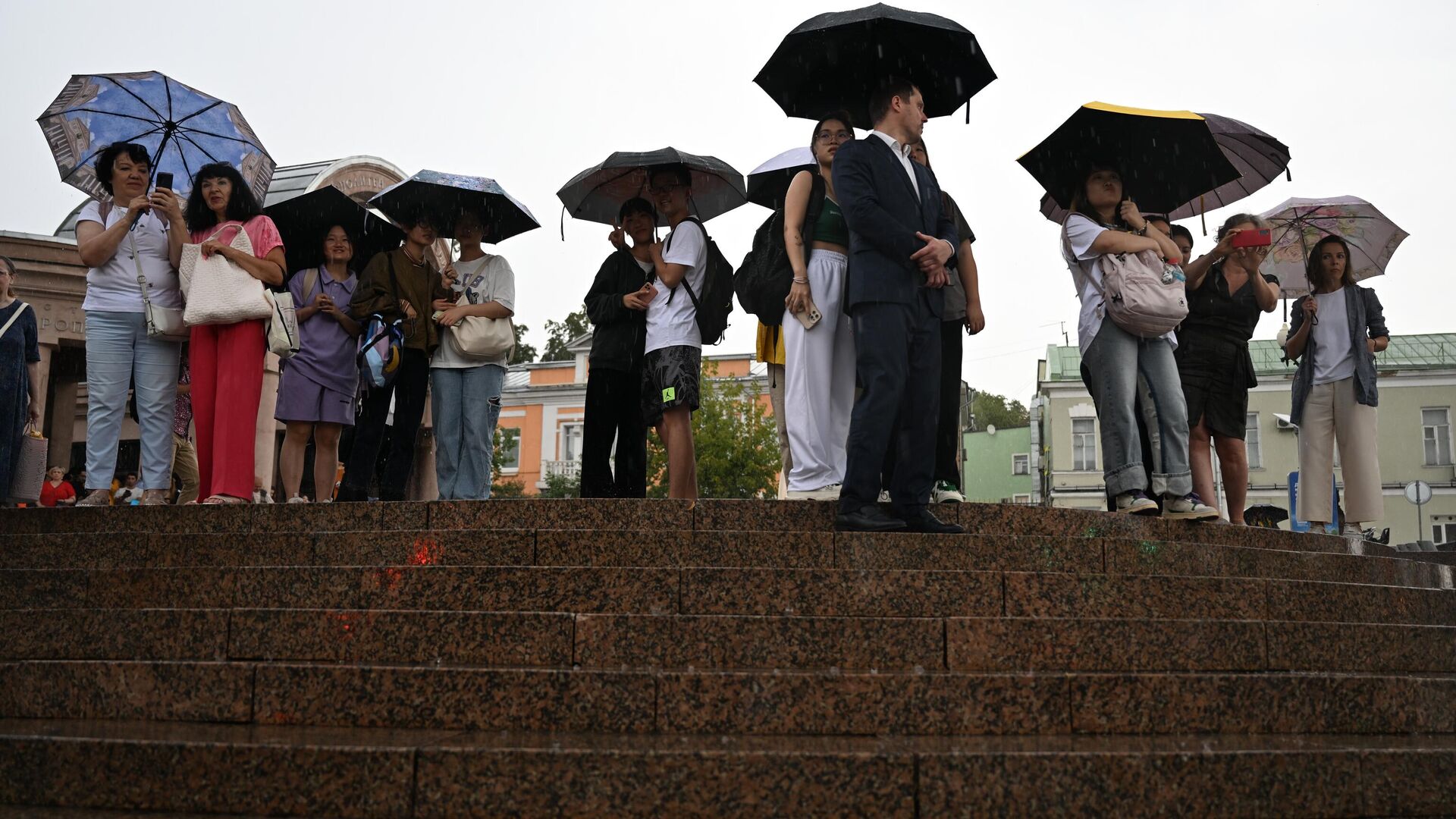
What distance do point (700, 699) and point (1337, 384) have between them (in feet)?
21.2

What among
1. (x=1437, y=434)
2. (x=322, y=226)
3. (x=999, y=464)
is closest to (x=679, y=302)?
(x=322, y=226)

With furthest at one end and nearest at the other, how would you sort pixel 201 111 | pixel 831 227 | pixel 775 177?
1. pixel 201 111
2. pixel 775 177
3. pixel 831 227

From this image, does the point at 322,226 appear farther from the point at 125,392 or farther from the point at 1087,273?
the point at 1087,273

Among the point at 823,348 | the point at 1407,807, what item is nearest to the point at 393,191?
the point at 823,348

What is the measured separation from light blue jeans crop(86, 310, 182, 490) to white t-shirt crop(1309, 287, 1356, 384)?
771 cm

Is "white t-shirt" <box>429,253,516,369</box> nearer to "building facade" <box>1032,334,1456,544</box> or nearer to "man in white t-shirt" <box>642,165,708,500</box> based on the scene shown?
"man in white t-shirt" <box>642,165,708,500</box>

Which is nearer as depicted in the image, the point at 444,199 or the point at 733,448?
the point at 444,199

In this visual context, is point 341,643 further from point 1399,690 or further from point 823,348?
point 1399,690

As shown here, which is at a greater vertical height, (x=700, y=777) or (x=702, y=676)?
(x=702, y=676)

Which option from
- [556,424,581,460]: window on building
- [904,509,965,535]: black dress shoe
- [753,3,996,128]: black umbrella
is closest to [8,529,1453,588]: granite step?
[904,509,965,535]: black dress shoe

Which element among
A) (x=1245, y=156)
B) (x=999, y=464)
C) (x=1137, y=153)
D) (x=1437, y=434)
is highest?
(x=1437, y=434)

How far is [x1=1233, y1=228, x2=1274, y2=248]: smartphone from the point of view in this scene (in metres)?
7.06

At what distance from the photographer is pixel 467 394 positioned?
7641 millimetres

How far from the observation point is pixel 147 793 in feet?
11.9
